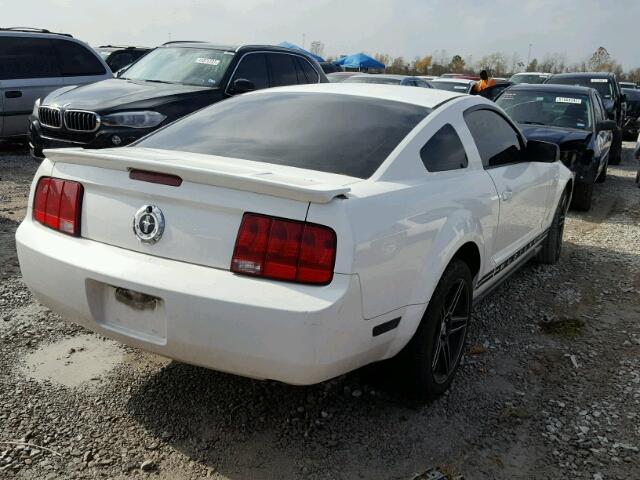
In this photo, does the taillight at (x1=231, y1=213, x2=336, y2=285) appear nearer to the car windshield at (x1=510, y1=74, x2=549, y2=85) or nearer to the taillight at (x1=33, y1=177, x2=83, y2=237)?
the taillight at (x1=33, y1=177, x2=83, y2=237)

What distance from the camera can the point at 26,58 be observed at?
9.60m

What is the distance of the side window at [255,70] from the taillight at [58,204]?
16.6 ft

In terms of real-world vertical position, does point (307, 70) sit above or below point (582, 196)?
above

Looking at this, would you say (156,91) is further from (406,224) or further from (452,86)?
(452,86)

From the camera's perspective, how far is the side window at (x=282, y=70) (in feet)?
27.3

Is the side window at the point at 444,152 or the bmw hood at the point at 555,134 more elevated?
the side window at the point at 444,152

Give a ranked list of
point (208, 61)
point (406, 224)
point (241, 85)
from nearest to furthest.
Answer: point (406, 224) < point (241, 85) < point (208, 61)

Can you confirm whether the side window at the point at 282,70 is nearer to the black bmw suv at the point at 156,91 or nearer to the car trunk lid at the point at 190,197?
the black bmw suv at the point at 156,91

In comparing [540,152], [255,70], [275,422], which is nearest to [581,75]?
[255,70]

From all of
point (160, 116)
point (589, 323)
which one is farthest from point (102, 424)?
point (160, 116)

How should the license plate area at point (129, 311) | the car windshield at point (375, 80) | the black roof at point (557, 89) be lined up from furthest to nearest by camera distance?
1. the car windshield at point (375, 80)
2. the black roof at point (557, 89)
3. the license plate area at point (129, 311)

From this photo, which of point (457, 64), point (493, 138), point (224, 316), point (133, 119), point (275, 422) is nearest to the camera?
point (224, 316)

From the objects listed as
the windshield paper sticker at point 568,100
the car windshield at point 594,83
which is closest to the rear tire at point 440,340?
the windshield paper sticker at point 568,100

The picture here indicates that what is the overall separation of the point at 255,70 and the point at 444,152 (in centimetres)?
524
